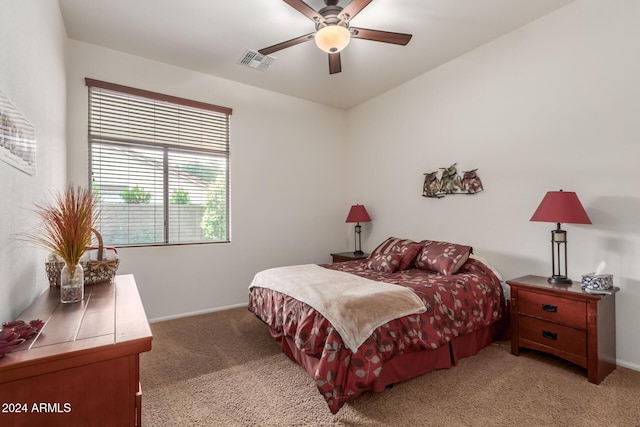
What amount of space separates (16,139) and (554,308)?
3391 millimetres

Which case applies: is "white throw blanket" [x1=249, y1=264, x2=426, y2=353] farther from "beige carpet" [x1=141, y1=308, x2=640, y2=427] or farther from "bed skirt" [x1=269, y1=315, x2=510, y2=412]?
"beige carpet" [x1=141, y1=308, x2=640, y2=427]

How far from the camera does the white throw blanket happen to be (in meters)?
1.89

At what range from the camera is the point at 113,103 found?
3271 mm

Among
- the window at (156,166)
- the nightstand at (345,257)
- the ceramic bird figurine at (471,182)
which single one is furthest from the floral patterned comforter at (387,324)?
the window at (156,166)

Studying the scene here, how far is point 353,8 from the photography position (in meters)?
2.24

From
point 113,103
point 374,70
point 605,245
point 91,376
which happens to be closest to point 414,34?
point 374,70

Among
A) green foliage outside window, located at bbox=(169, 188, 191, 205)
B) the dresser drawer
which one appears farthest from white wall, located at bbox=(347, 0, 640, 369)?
green foliage outside window, located at bbox=(169, 188, 191, 205)

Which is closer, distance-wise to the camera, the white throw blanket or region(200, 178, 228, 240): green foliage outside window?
the white throw blanket

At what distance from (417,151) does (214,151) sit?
99.7 inches

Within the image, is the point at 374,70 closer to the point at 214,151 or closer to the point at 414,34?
the point at 414,34

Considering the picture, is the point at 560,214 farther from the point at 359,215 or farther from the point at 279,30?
the point at 279,30

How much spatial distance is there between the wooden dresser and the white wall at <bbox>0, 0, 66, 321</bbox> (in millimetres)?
390

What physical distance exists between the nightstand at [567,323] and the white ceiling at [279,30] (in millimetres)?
2330

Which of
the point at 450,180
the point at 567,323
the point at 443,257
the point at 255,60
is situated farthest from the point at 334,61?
the point at 567,323
